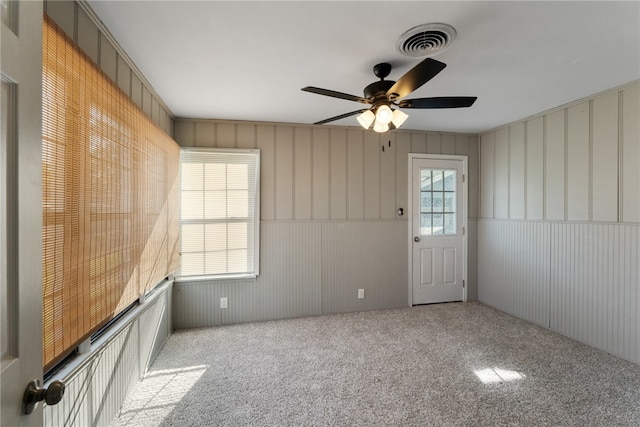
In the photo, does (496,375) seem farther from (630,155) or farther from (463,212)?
(463,212)

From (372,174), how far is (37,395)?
11.8 ft

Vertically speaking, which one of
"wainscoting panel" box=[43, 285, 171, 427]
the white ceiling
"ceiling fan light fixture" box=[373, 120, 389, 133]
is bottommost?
"wainscoting panel" box=[43, 285, 171, 427]

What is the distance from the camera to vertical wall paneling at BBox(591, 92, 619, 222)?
2.62 m

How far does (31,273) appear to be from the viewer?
699mm

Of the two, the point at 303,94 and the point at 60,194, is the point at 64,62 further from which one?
the point at 303,94

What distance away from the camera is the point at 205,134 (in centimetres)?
341

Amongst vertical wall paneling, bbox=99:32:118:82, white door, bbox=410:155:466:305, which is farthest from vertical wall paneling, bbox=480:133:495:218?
vertical wall paneling, bbox=99:32:118:82

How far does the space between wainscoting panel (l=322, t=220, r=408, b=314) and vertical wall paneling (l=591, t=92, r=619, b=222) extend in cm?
196

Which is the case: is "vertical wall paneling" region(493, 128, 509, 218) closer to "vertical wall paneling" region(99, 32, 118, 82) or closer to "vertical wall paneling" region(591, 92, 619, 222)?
"vertical wall paneling" region(591, 92, 619, 222)

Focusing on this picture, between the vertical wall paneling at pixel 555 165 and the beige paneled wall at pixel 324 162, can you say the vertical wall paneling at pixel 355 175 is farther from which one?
the vertical wall paneling at pixel 555 165

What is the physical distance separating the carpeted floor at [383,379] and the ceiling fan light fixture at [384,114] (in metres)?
1.97

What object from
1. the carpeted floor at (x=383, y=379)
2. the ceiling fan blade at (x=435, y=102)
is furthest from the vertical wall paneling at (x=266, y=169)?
the ceiling fan blade at (x=435, y=102)

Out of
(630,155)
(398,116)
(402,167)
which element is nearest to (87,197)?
(398,116)

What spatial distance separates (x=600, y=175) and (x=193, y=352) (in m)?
4.25
